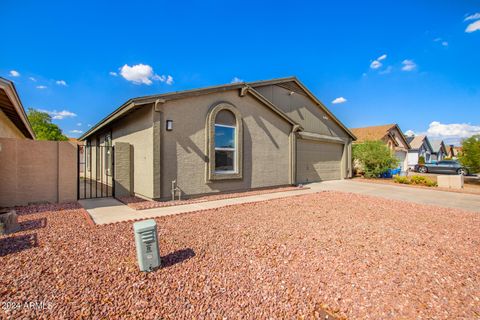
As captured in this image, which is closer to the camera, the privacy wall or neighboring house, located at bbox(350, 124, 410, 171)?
the privacy wall

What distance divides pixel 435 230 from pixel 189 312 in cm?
589

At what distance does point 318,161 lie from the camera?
48.3ft

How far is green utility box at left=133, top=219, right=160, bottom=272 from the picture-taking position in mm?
3080

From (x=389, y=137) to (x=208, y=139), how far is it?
26.2 meters

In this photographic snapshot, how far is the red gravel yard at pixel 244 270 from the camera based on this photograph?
7.91 ft

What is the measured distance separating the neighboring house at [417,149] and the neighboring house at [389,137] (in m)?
7.24

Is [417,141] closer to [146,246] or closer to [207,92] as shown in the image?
[207,92]

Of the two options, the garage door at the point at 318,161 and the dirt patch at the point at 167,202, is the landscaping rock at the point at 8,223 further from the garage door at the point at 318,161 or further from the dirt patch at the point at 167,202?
the garage door at the point at 318,161

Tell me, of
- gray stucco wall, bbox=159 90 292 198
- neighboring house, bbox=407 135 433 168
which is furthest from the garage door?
neighboring house, bbox=407 135 433 168

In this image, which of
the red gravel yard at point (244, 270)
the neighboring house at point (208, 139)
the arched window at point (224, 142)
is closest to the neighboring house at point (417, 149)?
the neighboring house at point (208, 139)

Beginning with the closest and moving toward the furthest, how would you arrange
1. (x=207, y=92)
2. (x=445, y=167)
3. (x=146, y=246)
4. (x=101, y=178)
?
(x=146, y=246)
(x=207, y=92)
(x=101, y=178)
(x=445, y=167)

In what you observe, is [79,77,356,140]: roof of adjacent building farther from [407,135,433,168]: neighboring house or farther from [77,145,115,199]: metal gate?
[407,135,433,168]: neighboring house

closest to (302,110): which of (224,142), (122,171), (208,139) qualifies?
(224,142)

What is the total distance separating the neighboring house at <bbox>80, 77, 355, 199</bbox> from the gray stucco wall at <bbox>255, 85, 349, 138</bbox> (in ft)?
0.33
